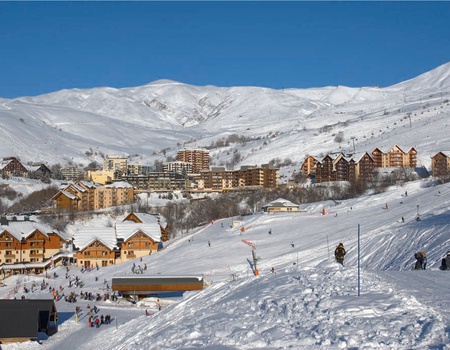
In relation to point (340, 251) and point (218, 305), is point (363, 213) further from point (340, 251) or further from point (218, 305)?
point (218, 305)

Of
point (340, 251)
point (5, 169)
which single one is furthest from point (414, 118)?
point (340, 251)

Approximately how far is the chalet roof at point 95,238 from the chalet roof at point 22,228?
523cm

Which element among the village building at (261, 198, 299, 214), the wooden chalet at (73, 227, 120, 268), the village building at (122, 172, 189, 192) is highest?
the village building at (122, 172, 189, 192)

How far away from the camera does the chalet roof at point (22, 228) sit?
49719 mm

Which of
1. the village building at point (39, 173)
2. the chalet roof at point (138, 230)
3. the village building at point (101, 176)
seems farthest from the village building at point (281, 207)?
the village building at point (101, 176)

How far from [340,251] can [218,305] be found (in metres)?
4.18

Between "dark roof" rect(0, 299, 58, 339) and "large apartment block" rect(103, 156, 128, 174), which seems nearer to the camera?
"dark roof" rect(0, 299, 58, 339)

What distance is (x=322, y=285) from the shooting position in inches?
526

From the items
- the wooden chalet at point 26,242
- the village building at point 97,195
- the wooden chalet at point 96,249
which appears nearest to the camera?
the wooden chalet at point 96,249

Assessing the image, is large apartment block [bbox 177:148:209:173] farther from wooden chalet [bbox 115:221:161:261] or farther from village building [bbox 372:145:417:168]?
wooden chalet [bbox 115:221:161:261]

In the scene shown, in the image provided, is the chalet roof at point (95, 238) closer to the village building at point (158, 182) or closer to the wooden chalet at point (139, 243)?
the wooden chalet at point (139, 243)

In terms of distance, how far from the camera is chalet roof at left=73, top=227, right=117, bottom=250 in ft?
153

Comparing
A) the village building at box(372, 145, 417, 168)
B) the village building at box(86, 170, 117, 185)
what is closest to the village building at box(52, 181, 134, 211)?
the village building at box(86, 170, 117, 185)

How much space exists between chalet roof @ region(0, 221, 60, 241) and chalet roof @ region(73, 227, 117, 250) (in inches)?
206
